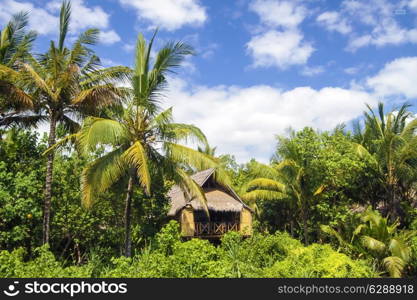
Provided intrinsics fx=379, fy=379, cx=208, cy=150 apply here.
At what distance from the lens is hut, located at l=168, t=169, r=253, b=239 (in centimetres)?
1872

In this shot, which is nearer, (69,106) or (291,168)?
(69,106)

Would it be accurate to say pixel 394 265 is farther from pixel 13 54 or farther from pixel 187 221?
pixel 13 54

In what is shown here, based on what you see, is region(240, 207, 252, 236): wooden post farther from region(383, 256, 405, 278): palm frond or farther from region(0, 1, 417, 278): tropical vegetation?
region(383, 256, 405, 278): palm frond

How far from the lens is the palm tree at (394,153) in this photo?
15.9 m

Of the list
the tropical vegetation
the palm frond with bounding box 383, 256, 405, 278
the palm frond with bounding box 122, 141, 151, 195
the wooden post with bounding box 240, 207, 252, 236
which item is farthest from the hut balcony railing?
the palm frond with bounding box 122, 141, 151, 195

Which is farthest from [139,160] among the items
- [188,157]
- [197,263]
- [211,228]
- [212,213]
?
[212,213]

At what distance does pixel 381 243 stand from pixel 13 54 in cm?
1411

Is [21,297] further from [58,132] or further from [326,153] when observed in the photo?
[326,153]

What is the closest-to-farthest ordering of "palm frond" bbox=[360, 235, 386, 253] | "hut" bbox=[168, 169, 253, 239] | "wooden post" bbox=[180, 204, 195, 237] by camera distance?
"palm frond" bbox=[360, 235, 386, 253] < "wooden post" bbox=[180, 204, 195, 237] < "hut" bbox=[168, 169, 253, 239]

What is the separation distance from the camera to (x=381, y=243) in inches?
526

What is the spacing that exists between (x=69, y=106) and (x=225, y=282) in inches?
307

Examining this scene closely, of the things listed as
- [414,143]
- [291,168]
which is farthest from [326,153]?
[414,143]

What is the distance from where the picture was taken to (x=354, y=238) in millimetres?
14922

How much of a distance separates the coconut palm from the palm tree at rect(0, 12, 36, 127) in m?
10.9
